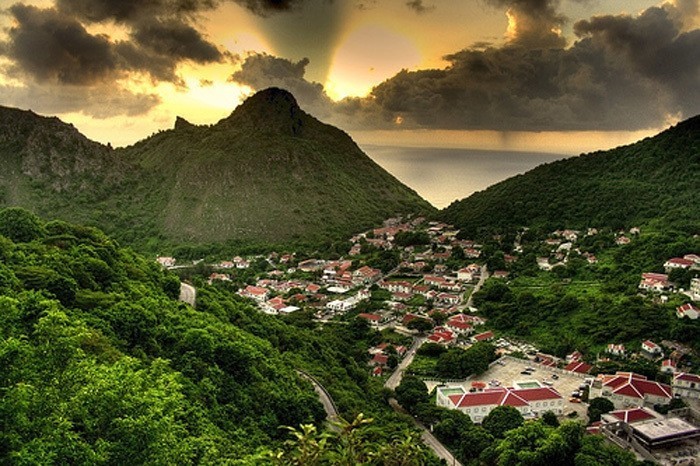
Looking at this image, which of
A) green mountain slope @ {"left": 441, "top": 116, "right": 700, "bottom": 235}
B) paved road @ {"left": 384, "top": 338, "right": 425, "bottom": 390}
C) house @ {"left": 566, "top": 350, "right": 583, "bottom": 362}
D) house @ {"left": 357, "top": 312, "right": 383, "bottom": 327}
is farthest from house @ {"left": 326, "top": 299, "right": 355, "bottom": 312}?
green mountain slope @ {"left": 441, "top": 116, "right": 700, "bottom": 235}

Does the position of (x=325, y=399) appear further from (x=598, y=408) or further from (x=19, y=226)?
(x=19, y=226)

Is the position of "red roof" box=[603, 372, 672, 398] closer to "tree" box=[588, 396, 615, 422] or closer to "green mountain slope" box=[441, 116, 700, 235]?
"tree" box=[588, 396, 615, 422]

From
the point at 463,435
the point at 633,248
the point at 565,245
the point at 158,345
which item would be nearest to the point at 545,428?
the point at 463,435

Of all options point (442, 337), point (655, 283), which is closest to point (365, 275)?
point (442, 337)

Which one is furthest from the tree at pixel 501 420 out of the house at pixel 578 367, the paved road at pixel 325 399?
the house at pixel 578 367

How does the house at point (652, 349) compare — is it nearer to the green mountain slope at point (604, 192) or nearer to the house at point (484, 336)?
the house at point (484, 336)

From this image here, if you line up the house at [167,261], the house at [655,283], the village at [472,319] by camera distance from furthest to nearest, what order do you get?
the house at [167,261] → the house at [655,283] → the village at [472,319]
